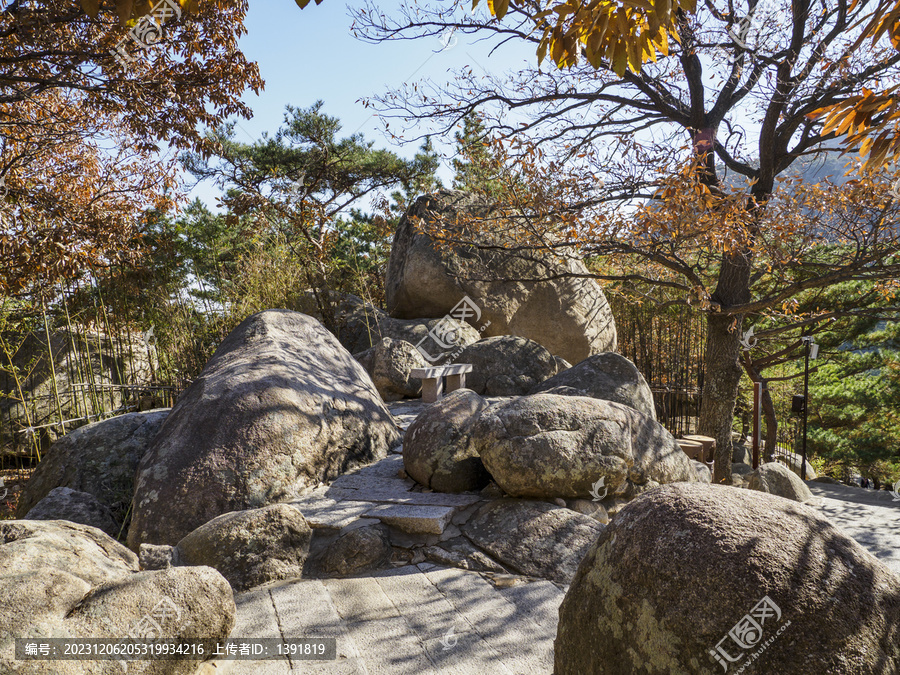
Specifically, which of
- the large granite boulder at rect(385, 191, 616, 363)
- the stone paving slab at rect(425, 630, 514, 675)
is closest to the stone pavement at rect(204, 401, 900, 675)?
Result: the stone paving slab at rect(425, 630, 514, 675)

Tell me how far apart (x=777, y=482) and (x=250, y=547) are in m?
4.99

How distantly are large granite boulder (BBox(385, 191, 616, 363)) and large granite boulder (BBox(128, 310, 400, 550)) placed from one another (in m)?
3.59

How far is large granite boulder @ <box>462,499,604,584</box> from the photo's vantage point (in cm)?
261

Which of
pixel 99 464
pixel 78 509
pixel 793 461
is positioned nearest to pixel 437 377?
pixel 99 464

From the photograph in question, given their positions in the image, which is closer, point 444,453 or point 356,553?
point 356,553

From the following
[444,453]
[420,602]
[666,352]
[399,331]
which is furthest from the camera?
[666,352]

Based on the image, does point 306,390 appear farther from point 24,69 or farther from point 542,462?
point 24,69

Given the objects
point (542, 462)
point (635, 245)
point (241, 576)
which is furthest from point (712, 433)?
point (241, 576)

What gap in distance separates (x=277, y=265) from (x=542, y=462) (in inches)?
188

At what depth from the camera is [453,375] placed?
19.6 feet

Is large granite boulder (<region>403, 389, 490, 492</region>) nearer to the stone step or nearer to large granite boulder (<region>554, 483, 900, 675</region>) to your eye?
the stone step

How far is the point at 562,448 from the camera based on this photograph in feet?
9.92

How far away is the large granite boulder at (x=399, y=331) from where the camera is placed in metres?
7.21

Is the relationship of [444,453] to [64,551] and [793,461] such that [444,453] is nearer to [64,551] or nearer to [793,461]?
[64,551]
